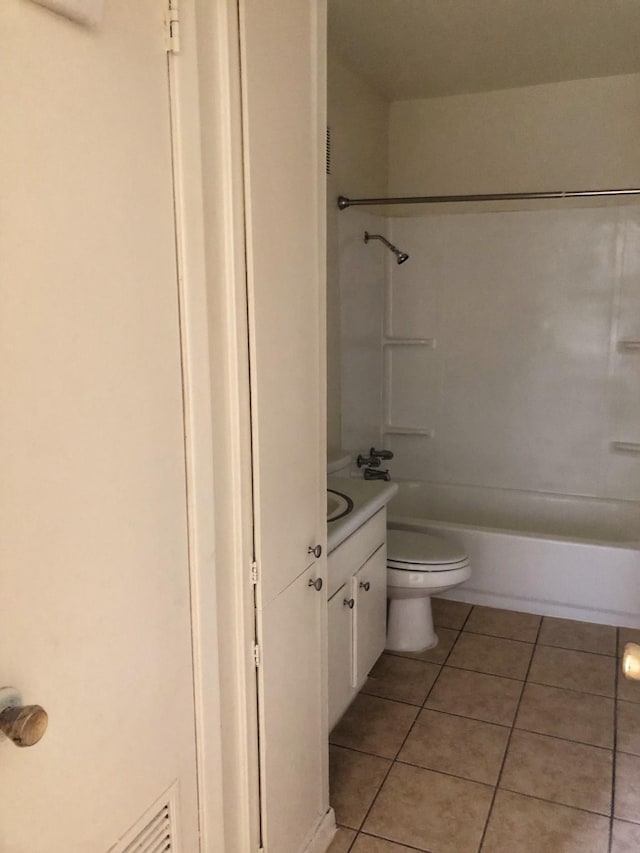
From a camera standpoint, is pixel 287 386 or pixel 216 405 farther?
pixel 287 386

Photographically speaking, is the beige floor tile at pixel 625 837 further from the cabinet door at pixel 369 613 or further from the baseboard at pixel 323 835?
the cabinet door at pixel 369 613

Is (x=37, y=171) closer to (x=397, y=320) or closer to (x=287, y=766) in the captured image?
(x=287, y=766)

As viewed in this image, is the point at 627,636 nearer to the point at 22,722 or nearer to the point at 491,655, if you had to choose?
the point at 491,655

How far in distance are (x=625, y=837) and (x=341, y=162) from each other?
8.74 feet

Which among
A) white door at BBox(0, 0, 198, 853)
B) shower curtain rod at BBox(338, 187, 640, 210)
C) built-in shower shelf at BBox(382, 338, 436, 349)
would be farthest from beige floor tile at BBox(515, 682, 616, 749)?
shower curtain rod at BBox(338, 187, 640, 210)

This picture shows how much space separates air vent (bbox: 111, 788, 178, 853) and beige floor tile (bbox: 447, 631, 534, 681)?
1.83 meters

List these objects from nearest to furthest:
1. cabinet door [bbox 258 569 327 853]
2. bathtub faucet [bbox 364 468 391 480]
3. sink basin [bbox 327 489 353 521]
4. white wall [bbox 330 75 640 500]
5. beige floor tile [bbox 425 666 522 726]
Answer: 1. cabinet door [bbox 258 569 327 853]
2. sink basin [bbox 327 489 353 521]
3. beige floor tile [bbox 425 666 522 726]
4. bathtub faucet [bbox 364 468 391 480]
5. white wall [bbox 330 75 640 500]

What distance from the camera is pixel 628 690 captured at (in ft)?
8.78

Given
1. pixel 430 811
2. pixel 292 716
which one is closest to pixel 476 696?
pixel 430 811

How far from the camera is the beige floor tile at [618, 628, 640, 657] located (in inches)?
119

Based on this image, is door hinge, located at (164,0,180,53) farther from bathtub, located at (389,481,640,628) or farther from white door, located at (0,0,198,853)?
bathtub, located at (389,481,640,628)

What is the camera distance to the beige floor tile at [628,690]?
2.63 meters

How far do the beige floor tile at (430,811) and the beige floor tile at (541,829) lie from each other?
43mm

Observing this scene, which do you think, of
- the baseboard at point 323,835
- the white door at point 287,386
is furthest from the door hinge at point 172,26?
the baseboard at point 323,835
